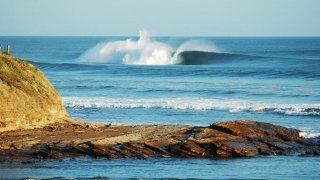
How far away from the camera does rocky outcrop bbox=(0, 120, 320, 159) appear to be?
73.3 feet

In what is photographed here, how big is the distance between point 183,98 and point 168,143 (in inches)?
713

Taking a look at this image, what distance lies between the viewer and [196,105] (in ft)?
122

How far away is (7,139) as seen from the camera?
2292 cm

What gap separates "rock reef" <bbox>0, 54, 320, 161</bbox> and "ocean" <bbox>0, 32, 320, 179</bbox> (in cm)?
55

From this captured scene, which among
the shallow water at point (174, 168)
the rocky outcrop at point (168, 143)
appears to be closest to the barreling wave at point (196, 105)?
the rocky outcrop at point (168, 143)

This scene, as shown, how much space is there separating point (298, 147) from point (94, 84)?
2765 centimetres

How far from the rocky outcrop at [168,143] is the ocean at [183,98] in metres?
0.51

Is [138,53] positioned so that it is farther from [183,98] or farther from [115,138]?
[115,138]

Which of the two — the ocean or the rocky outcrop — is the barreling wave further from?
the rocky outcrop

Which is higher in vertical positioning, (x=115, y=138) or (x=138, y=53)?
(x=138, y=53)

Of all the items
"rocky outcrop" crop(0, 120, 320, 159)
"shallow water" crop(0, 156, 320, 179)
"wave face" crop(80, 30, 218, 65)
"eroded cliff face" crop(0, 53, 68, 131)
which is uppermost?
"wave face" crop(80, 30, 218, 65)

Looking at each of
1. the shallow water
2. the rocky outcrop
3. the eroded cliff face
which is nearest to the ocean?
the shallow water

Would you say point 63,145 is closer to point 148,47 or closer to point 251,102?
point 251,102

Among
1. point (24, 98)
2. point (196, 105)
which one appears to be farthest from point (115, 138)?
point (196, 105)
